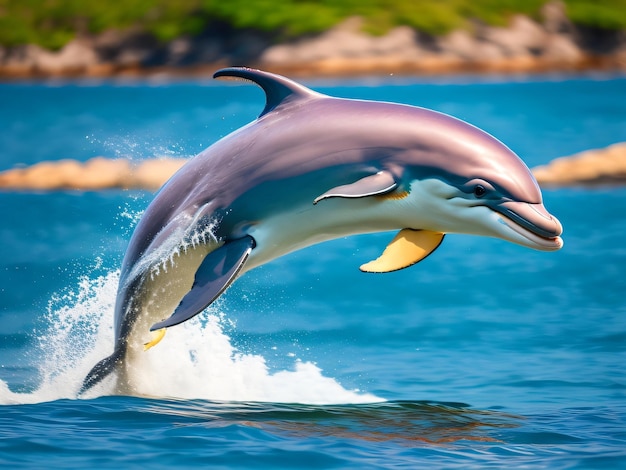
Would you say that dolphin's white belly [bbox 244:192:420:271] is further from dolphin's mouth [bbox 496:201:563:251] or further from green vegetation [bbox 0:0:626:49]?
green vegetation [bbox 0:0:626:49]

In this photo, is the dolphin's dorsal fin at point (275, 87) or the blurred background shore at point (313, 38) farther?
the blurred background shore at point (313, 38)

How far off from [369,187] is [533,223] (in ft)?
3.56

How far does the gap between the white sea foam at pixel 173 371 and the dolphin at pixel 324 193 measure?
1258 millimetres

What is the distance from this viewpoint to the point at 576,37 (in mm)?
34750

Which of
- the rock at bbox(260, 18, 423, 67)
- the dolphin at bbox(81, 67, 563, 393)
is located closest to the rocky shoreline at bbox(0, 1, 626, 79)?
the rock at bbox(260, 18, 423, 67)

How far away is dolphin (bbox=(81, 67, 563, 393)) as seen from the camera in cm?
686

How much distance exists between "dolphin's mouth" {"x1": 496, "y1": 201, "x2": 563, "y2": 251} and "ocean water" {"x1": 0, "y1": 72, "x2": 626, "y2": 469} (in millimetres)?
1475

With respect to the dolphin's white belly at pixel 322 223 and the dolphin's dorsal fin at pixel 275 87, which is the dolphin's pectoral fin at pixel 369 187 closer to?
the dolphin's white belly at pixel 322 223

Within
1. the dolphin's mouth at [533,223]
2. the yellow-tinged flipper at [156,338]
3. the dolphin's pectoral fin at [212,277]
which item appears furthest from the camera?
the yellow-tinged flipper at [156,338]

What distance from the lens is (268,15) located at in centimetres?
3509

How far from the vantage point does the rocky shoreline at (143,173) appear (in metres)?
22.7

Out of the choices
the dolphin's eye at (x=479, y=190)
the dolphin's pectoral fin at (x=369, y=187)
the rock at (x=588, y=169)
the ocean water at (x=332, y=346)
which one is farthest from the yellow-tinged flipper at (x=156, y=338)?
the rock at (x=588, y=169)

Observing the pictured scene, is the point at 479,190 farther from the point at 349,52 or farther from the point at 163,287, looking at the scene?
the point at 349,52

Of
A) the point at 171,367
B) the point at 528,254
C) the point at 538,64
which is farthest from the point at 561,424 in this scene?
the point at 538,64
